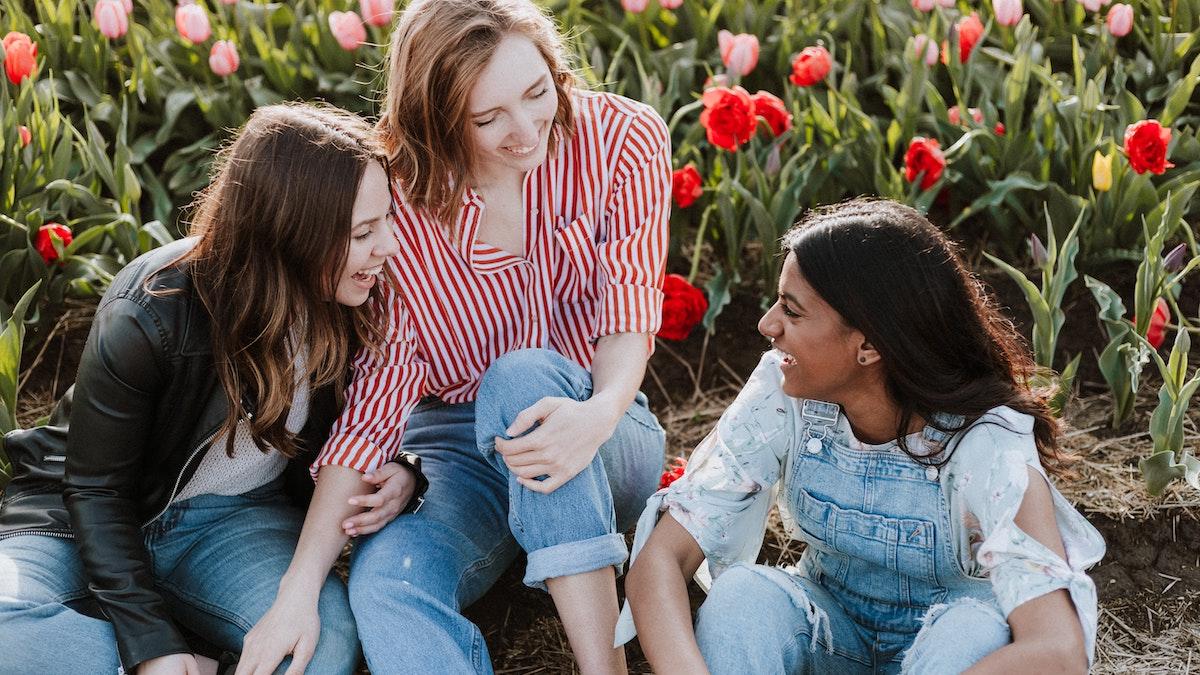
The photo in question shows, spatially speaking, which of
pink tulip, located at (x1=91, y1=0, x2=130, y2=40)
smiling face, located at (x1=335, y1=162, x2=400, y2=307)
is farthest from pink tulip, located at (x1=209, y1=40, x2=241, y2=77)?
smiling face, located at (x1=335, y1=162, x2=400, y2=307)

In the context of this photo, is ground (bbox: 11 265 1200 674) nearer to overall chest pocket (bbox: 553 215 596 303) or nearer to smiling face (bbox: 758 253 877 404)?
overall chest pocket (bbox: 553 215 596 303)

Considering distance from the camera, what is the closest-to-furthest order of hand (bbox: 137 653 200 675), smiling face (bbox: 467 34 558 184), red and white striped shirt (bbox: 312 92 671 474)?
hand (bbox: 137 653 200 675)
smiling face (bbox: 467 34 558 184)
red and white striped shirt (bbox: 312 92 671 474)

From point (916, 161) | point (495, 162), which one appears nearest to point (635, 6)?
point (916, 161)

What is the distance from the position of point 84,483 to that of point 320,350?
0.42 meters

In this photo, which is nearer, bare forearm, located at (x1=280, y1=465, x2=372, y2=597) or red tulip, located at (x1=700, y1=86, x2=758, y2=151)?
bare forearm, located at (x1=280, y1=465, x2=372, y2=597)

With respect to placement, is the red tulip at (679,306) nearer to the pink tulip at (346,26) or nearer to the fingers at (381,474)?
the fingers at (381,474)

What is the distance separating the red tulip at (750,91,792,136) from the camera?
2.99 metres

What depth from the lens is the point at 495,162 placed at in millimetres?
2244

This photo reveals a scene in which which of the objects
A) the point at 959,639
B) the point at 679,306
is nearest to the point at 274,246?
the point at 679,306

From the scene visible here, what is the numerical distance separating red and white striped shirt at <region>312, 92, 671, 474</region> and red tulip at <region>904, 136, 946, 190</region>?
0.83 metres

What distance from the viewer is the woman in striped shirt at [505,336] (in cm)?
201

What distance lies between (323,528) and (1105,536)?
1542mm

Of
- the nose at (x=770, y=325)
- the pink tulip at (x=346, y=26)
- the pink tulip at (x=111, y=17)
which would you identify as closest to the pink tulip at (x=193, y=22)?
the pink tulip at (x=111, y=17)

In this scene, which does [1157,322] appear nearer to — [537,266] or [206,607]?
[537,266]
